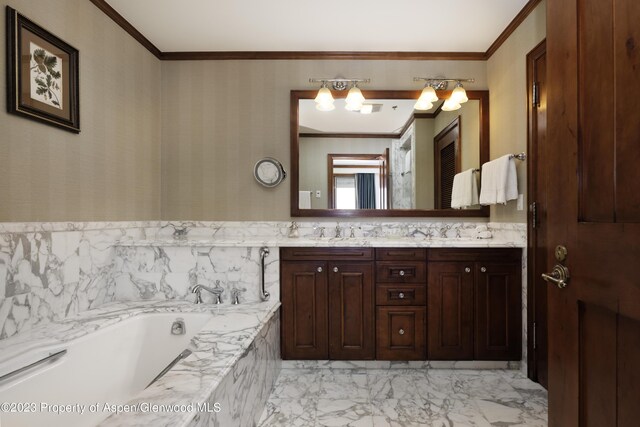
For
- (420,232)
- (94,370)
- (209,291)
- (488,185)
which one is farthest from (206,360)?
(488,185)

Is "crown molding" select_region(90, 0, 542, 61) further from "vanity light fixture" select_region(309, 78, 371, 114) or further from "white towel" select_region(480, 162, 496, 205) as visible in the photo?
"white towel" select_region(480, 162, 496, 205)

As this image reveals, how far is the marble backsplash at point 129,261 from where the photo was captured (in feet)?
5.19

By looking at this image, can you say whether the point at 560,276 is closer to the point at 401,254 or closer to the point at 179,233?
the point at 401,254

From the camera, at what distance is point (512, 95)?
7.70 ft

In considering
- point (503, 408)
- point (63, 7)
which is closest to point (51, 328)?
point (63, 7)

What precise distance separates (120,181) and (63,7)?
3.41 feet

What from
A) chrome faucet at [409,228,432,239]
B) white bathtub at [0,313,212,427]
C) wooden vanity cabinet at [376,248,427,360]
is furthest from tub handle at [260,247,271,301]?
chrome faucet at [409,228,432,239]

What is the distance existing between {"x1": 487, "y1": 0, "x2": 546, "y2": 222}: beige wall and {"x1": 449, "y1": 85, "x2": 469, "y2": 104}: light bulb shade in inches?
9.3

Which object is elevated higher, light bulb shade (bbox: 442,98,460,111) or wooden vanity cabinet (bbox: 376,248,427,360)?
light bulb shade (bbox: 442,98,460,111)

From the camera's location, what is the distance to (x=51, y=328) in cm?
166

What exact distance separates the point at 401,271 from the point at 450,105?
144 centimetres

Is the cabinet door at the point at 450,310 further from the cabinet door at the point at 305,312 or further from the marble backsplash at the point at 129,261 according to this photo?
the cabinet door at the point at 305,312

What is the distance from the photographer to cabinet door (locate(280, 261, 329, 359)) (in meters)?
2.21

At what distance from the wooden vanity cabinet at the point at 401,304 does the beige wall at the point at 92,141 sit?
1857 millimetres
